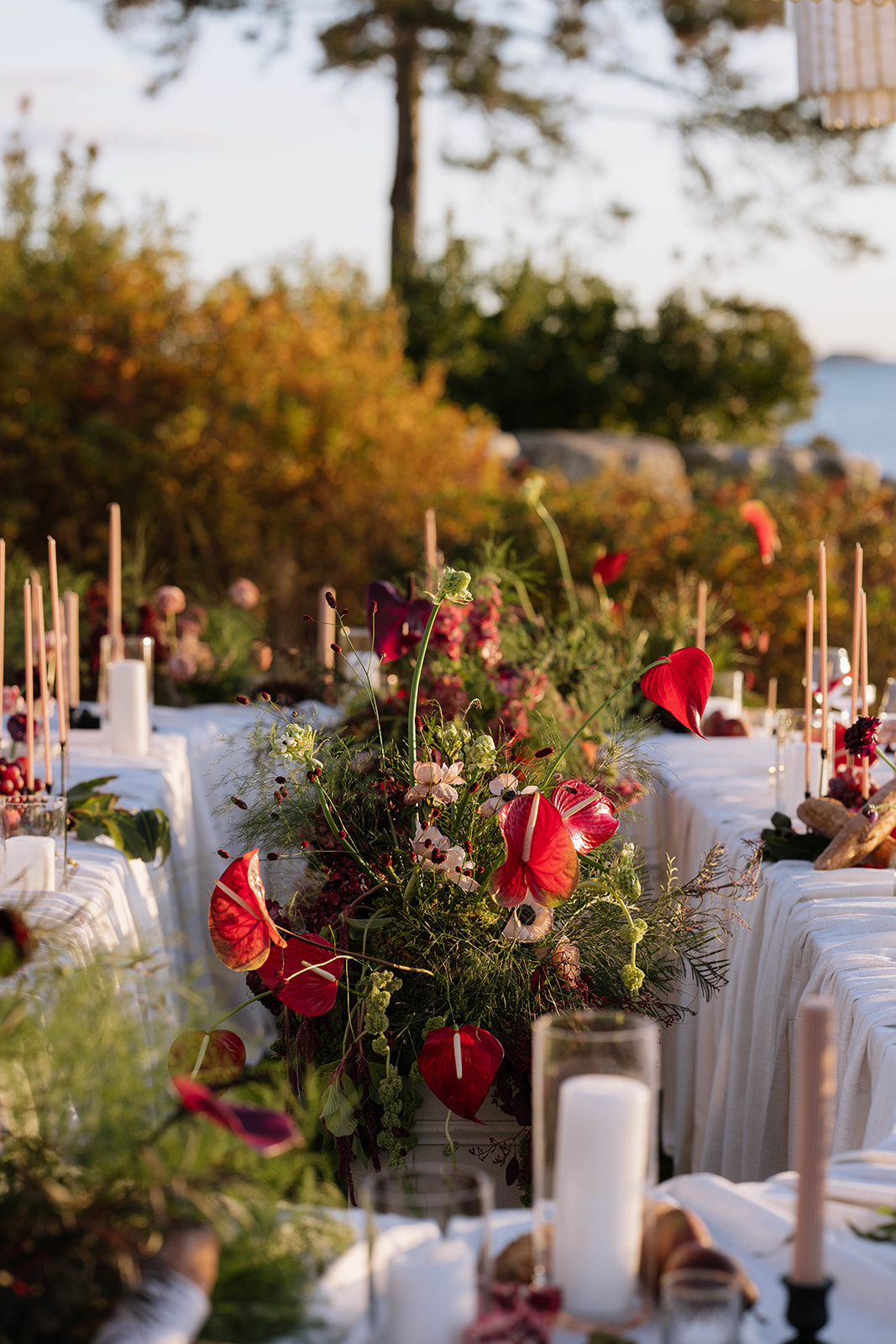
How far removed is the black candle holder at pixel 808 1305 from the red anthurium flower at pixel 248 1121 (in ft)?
1.07

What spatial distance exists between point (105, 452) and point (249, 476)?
2.78 feet

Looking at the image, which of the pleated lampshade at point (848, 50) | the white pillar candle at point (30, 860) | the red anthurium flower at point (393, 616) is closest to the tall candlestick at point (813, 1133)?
the red anthurium flower at point (393, 616)

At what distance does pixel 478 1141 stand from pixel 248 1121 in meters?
0.97

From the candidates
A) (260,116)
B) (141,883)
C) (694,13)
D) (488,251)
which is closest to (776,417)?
(488,251)

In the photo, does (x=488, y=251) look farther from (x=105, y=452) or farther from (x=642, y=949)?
(x=642, y=949)

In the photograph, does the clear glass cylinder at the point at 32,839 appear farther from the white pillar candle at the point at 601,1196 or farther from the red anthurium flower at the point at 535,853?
the white pillar candle at the point at 601,1196

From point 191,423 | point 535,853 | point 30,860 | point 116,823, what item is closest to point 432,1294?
point 535,853

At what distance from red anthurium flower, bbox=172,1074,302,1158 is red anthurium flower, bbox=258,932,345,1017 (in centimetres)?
73

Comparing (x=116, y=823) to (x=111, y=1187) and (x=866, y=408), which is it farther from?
(x=866, y=408)

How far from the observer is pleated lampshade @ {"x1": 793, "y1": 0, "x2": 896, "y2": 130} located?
10.7 feet

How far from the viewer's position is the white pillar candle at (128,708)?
3160mm

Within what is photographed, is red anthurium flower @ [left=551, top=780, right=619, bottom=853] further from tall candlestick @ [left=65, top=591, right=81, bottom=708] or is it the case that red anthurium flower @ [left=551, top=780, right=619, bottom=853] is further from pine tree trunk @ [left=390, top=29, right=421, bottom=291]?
pine tree trunk @ [left=390, top=29, right=421, bottom=291]

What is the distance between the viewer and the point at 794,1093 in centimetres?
196

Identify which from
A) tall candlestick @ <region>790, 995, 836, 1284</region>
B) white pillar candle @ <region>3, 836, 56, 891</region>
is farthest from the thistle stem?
tall candlestick @ <region>790, 995, 836, 1284</region>
